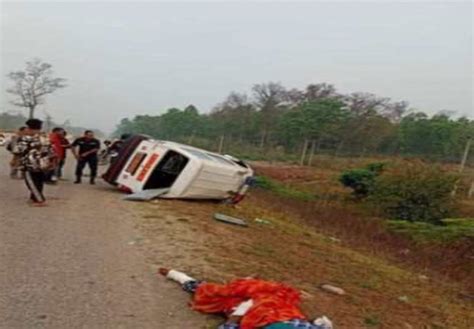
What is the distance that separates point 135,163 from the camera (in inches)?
505

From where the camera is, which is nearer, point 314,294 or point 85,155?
point 314,294

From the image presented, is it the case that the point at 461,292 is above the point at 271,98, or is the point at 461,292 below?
below

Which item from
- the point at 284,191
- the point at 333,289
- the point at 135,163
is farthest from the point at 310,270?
the point at 284,191

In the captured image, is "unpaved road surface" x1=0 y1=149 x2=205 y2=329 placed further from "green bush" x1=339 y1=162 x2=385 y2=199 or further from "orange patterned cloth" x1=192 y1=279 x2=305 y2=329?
"green bush" x1=339 y1=162 x2=385 y2=199

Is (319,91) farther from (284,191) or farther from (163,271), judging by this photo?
(163,271)

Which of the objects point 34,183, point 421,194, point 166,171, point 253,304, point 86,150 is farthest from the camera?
point 421,194

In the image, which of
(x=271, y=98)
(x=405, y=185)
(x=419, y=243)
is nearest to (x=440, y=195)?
(x=405, y=185)

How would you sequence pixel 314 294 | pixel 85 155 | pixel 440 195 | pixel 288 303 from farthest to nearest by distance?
pixel 440 195, pixel 85 155, pixel 314 294, pixel 288 303

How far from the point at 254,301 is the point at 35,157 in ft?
20.5

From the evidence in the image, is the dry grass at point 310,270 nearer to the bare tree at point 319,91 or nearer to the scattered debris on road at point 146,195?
the scattered debris on road at point 146,195

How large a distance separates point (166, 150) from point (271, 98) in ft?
171

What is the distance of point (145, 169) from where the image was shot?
486 inches

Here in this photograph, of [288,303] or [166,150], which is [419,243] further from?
[288,303]

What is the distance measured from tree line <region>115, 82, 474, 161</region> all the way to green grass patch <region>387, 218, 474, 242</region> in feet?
74.7
